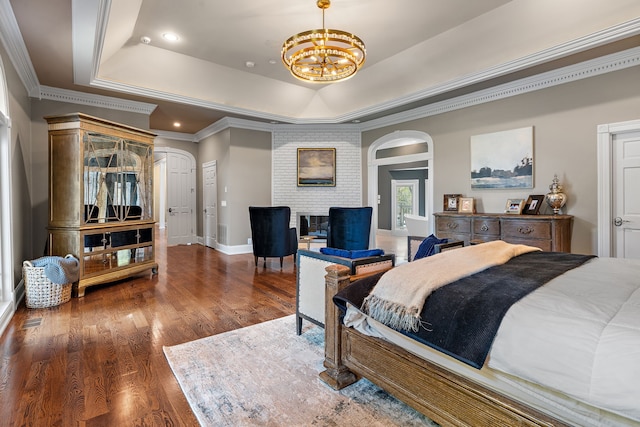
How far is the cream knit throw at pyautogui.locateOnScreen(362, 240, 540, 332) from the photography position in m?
1.47

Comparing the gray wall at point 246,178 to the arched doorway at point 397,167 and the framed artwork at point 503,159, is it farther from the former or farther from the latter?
the framed artwork at point 503,159

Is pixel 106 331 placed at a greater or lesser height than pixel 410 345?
lesser

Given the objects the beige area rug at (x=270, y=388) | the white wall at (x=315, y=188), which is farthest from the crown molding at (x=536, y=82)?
the beige area rug at (x=270, y=388)

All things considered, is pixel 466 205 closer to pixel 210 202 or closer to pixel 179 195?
pixel 210 202

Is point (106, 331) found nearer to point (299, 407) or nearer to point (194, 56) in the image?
point (299, 407)

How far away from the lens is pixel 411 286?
5.08 feet

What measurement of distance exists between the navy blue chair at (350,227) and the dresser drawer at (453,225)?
1.12 meters

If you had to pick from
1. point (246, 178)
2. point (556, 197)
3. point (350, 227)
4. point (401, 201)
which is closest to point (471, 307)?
point (556, 197)

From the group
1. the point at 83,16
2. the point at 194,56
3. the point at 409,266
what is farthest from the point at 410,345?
the point at 194,56

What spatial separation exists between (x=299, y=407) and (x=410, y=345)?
0.73 m

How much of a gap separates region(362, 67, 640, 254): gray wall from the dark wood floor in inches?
142

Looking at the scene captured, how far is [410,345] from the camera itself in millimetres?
1597

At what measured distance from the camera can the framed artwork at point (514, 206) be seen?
173 inches

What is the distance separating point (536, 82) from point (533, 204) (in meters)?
1.63
